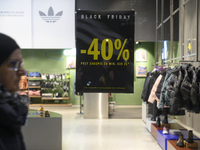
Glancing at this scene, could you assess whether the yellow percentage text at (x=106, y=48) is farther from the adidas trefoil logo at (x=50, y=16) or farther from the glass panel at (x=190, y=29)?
the adidas trefoil logo at (x=50, y=16)

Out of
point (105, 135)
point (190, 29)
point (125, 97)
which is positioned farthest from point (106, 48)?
point (125, 97)

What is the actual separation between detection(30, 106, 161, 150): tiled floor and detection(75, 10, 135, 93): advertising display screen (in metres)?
2.30

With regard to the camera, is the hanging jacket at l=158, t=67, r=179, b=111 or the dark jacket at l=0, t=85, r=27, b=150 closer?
the dark jacket at l=0, t=85, r=27, b=150

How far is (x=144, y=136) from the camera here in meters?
5.98

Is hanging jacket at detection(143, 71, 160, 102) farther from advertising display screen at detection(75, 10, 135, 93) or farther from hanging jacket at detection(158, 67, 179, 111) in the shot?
advertising display screen at detection(75, 10, 135, 93)

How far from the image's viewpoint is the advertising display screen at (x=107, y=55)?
310cm

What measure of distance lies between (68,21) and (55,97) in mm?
4785

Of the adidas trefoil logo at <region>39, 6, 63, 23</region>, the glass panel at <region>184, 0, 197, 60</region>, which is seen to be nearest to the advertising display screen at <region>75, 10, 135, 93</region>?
the glass panel at <region>184, 0, 197, 60</region>

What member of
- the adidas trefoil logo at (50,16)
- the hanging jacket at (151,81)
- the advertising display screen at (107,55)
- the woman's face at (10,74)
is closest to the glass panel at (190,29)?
the hanging jacket at (151,81)

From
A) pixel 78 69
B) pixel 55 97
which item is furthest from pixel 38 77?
pixel 78 69

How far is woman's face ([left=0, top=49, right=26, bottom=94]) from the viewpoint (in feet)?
2.37

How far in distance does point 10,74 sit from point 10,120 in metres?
0.14

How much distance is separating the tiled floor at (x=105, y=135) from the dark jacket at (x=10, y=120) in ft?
14.4

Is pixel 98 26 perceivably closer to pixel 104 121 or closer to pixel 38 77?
pixel 104 121
